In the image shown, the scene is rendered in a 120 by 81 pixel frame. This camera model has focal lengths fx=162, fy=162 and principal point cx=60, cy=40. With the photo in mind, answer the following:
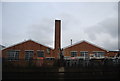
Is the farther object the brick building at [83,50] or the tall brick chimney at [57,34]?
the brick building at [83,50]

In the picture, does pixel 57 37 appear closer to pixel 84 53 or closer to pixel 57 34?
pixel 57 34

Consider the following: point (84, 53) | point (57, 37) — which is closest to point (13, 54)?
point (57, 37)

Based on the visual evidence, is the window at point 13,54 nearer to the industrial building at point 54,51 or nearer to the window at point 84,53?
the industrial building at point 54,51

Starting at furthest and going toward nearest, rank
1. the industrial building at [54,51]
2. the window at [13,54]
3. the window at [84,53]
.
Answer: the window at [84,53]
the window at [13,54]
the industrial building at [54,51]

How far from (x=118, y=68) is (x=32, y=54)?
1884cm

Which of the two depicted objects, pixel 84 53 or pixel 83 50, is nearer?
pixel 84 53

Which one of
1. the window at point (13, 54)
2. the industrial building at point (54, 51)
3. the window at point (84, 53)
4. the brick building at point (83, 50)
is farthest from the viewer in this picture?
the brick building at point (83, 50)

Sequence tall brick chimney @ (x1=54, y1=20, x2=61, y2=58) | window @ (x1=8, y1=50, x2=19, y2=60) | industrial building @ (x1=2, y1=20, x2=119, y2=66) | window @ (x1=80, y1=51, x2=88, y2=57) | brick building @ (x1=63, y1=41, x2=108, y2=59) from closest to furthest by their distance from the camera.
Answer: tall brick chimney @ (x1=54, y1=20, x2=61, y2=58), industrial building @ (x1=2, y1=20, x2=119, y2=66), window @ (x1=8, y1=50, x2=19, y2=60), window @ (x1=80, y1=51, x2=88, y2=57), brick building @ (x1=63, y1=41, x2=108, y2=59)

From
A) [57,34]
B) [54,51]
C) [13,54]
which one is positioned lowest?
[13,54]

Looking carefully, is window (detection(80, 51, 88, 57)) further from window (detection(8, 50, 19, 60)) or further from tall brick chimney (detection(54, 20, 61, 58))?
window (detection(8, 50, 19, 60))

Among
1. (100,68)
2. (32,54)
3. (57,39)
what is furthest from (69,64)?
(32,54)

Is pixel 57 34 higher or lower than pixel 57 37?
higher

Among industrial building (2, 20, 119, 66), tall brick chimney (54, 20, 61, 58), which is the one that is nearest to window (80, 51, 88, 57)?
industrial building (2, 20, 119, 66)

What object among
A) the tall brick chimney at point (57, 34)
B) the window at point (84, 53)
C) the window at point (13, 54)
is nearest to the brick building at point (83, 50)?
the window at point (84, 53)
